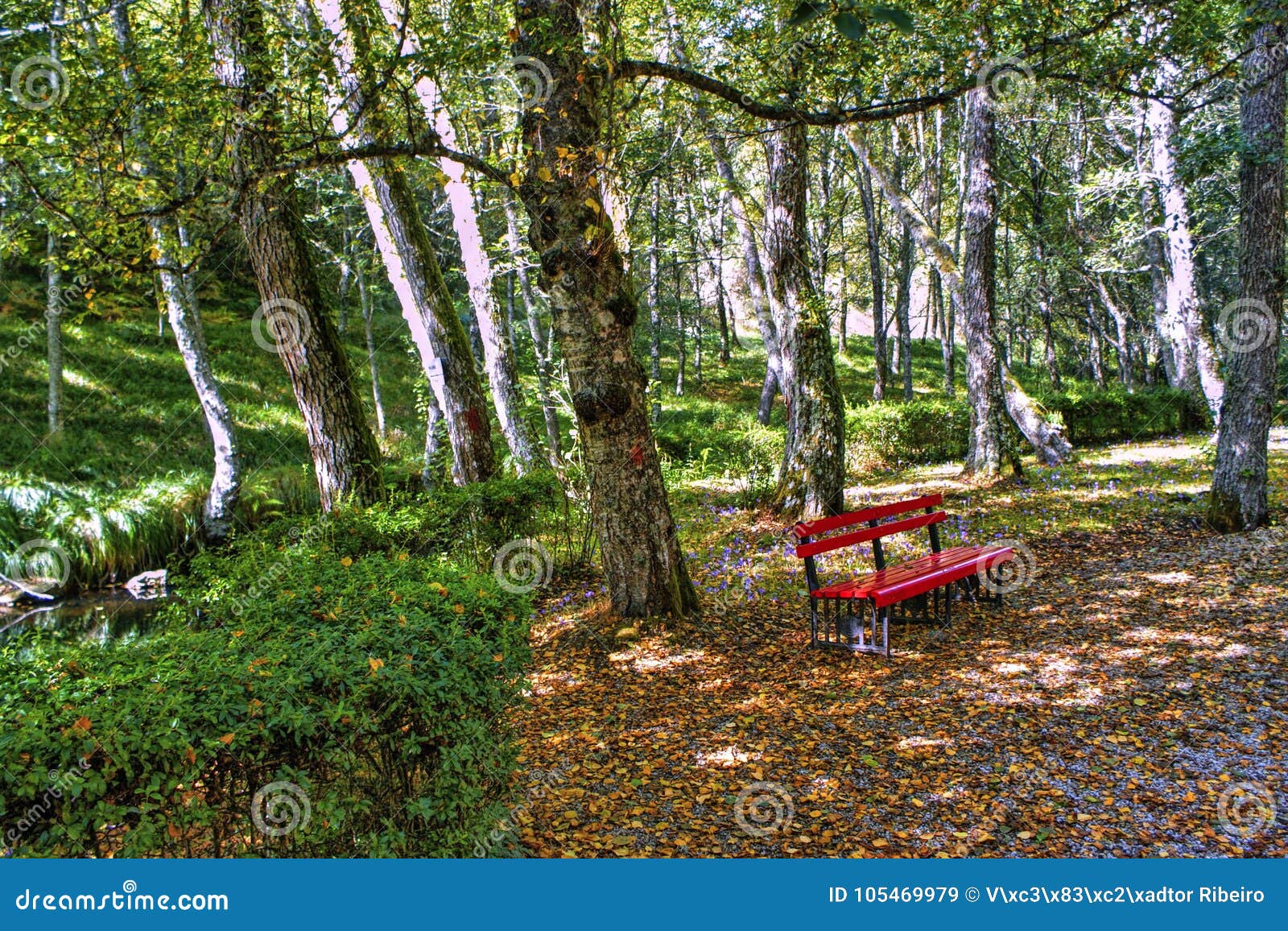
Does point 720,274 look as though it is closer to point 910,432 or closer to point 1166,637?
point 910,432

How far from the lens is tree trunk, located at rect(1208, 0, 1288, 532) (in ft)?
24.3

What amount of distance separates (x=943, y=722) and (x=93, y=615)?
9854 mm

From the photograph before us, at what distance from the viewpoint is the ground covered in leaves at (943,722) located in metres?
3.46

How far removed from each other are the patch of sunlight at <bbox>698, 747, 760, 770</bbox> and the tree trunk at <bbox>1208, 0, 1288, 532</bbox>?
6.56 m

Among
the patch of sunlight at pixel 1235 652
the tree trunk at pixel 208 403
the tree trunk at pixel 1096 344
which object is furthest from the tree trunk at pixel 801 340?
the tree trunk at pixel 1096 344

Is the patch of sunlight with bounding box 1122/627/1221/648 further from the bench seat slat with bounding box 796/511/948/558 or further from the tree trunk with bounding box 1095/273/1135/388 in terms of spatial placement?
the tree trunk with bounding box 1095/273/1135/388

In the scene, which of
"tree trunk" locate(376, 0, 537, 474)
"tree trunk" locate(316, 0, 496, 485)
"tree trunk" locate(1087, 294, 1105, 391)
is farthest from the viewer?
"tree trunk" locate(1087, 294, 1105, 391)

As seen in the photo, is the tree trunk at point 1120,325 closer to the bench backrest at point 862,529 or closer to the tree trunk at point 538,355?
the tree trunk at point 538,355

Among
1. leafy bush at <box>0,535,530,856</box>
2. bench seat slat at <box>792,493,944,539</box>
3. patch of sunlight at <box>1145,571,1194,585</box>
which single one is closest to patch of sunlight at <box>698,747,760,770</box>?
leafy bush at <box>0,535,530,856</box>

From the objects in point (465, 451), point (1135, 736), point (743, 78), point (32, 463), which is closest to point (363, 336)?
point (32, 463)

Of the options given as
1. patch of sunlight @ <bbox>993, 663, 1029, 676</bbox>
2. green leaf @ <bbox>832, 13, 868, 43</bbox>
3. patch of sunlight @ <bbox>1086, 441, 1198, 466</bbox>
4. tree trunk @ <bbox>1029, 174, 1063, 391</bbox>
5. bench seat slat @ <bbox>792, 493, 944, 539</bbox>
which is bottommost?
patch of sunlight @ <bbox>993, 663, 1029, 676</bbox>

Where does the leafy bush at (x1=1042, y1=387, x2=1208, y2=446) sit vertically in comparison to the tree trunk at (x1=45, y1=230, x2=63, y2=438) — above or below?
below

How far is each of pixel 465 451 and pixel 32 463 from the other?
1068 centimetres

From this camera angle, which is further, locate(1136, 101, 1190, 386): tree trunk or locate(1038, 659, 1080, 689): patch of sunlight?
locate(1136, 101, 1190, 386): tree trunk
